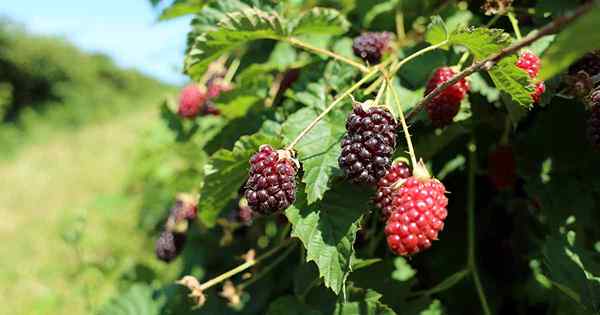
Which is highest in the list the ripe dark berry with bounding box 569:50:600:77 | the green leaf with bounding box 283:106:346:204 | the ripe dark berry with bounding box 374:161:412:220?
the ripe dark berry with bounding box 569:50:600:77

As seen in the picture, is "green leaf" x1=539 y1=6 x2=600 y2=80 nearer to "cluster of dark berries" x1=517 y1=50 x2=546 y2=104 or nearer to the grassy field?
"cluster of dark berries" x1=517 y1=50 x2=546 y2=104

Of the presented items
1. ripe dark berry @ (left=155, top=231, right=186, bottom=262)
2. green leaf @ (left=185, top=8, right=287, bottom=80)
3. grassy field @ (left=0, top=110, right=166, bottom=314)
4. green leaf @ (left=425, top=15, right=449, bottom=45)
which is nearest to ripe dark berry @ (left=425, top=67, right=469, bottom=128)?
green leaf @ (left=425, top=15, right=449, bottom=45)

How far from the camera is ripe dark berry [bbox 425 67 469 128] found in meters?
1.05

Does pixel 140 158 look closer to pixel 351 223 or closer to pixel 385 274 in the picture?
pixel 385 274

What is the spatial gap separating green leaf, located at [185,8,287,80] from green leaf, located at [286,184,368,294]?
35 centimetres

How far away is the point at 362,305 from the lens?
114 centimetres

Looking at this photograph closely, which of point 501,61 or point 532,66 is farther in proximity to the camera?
point 532,66

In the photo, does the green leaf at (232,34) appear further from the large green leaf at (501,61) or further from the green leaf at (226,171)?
the large green leaf at (501,61)

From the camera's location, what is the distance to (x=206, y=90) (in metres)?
1.72

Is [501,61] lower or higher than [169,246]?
higher

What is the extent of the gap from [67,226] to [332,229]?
4.62 metres

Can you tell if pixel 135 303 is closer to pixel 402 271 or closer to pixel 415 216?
pixel 402 271

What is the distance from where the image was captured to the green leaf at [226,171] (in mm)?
1061

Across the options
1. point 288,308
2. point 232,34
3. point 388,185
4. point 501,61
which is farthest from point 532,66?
point 288,308
